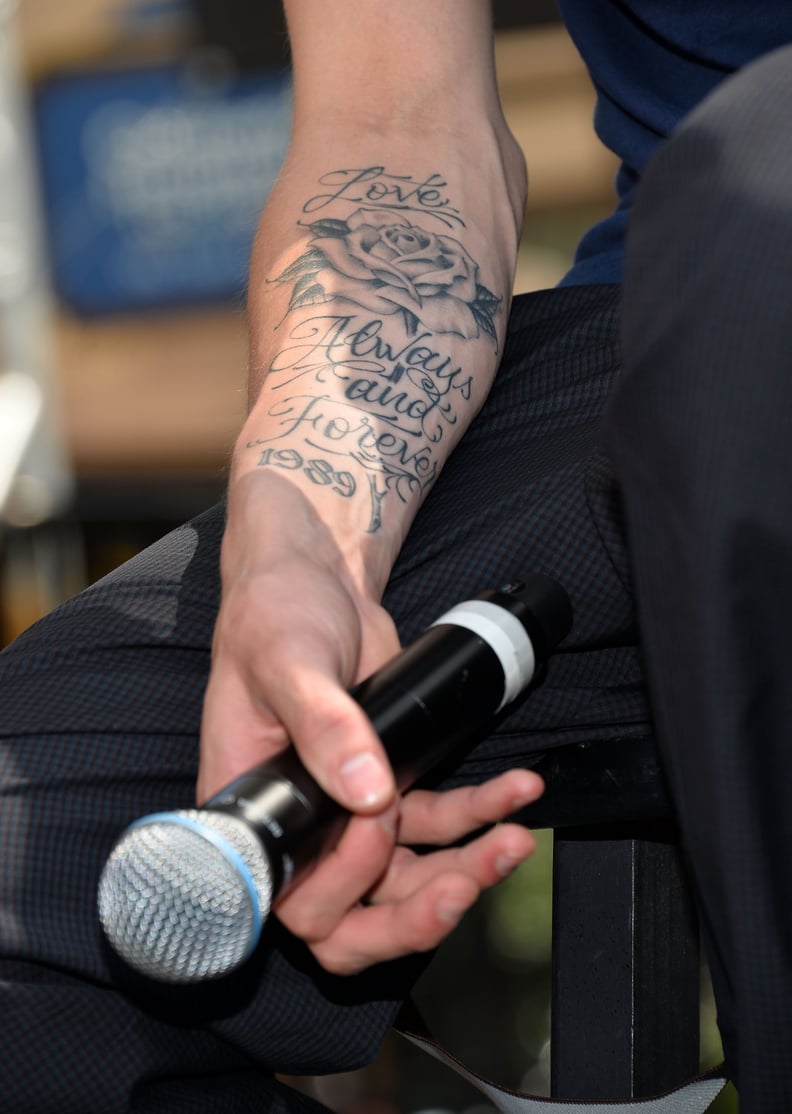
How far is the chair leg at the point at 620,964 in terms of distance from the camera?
820mm

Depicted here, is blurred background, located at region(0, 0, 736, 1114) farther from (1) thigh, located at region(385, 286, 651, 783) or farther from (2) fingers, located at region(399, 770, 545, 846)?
(2) fingers, located at region(399, 770, 545, 846)

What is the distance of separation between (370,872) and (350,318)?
0.41 meters

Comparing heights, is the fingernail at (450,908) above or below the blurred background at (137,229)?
above

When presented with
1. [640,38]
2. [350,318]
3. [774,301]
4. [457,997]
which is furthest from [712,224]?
[457,997]

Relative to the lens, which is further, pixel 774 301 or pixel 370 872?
pixel 370 872

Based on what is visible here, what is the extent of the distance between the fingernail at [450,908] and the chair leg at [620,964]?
0.27 m

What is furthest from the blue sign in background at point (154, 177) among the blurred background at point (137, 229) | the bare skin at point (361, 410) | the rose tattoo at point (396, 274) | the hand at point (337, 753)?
the hand at point (337, 753)

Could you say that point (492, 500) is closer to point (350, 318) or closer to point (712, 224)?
point (350, 318)

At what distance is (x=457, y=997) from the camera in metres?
2.27

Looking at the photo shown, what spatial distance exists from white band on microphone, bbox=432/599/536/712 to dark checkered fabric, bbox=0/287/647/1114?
0.31 feet

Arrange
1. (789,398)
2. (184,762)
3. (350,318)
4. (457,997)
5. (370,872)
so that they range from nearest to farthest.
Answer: (789,398) < (370,872) < (184,762) < (350,318) < (457,997)

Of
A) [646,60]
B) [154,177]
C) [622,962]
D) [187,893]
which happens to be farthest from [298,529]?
[154,177]

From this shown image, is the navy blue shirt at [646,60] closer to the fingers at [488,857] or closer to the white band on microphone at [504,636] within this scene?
the white band on microphone at [504,636]

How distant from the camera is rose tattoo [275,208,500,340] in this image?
0.89 meters
